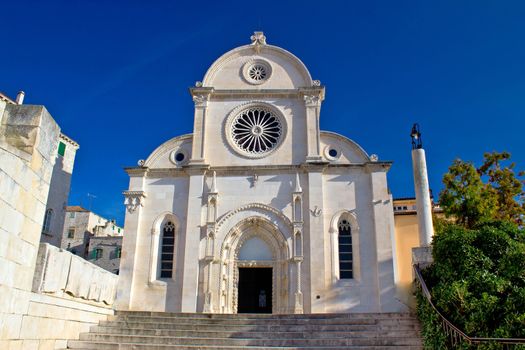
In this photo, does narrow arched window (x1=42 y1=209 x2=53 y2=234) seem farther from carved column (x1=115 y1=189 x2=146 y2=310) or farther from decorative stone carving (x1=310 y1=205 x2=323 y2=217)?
decorative stone carving (x1=310 y1=205 x2=323 y2=217)

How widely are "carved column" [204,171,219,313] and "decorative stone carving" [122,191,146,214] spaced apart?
3.24 metres

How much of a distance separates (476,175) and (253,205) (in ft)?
34.4

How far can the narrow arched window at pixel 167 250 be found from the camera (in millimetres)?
20266

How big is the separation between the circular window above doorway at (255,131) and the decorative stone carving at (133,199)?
4934mm

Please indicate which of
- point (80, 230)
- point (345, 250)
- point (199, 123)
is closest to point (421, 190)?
point (345, 250)

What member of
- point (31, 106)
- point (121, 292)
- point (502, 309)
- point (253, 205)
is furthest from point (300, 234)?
point (31, 106)

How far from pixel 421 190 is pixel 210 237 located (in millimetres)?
9124

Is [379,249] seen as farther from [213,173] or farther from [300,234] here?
[213,173]

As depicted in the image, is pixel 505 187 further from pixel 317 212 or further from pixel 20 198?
pixel 20 198

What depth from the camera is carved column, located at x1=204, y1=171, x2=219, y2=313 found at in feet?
62.0

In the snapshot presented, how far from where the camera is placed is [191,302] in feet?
62.4

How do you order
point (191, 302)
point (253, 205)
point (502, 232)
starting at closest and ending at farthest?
point (502, 232), point (191, 302), point (253, 205)

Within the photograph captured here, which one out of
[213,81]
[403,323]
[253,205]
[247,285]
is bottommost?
[403,323]

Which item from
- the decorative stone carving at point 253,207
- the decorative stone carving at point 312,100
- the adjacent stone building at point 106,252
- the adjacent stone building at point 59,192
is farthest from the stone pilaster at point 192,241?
the adjacent stone building at point 106,252
